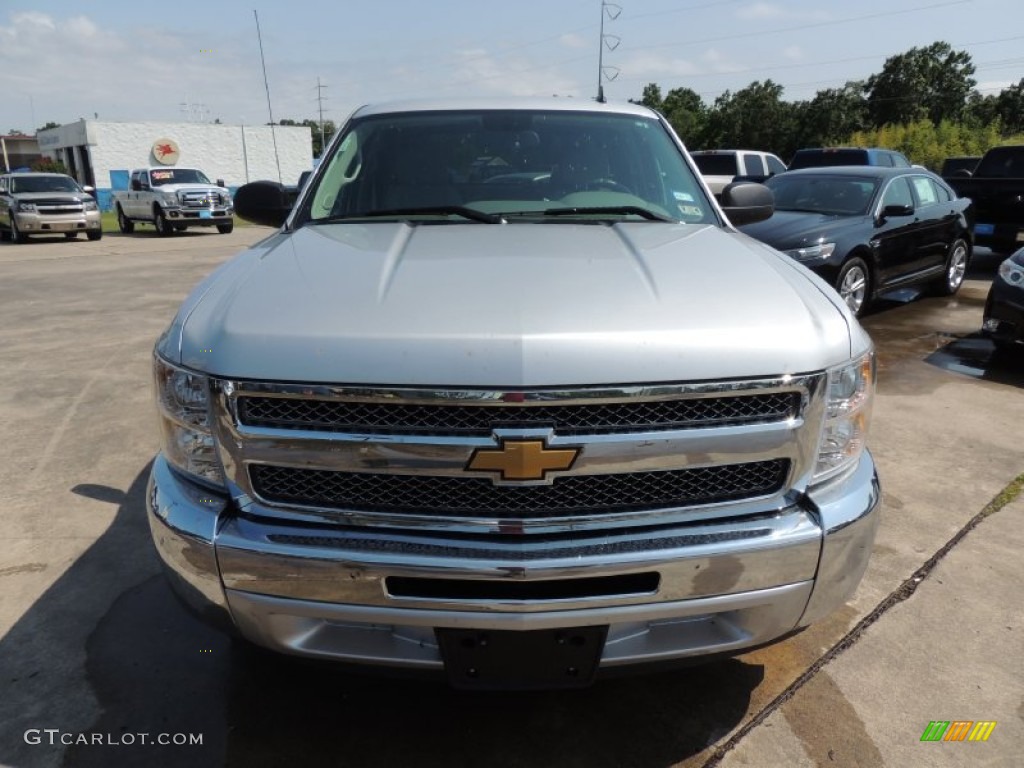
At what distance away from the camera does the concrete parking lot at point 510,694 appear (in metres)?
2.22

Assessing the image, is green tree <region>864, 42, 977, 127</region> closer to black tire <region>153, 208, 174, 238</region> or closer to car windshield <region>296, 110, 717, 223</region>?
black tire <region>153, 208, 174, 238</region>

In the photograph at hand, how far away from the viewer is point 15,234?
19203 mm

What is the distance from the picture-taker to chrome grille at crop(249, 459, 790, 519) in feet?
5.87

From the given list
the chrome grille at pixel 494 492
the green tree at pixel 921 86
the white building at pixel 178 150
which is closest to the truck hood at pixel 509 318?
the chrome grille at pixel 494 492

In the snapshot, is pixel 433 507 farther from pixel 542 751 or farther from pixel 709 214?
pixel 709 214

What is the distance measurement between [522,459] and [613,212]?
5.04ft

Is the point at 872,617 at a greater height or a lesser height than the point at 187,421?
lesser

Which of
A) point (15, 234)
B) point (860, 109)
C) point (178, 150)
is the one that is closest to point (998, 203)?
point (15, 234)

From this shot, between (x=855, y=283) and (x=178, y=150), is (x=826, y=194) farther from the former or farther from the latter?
(x=178, y=150)

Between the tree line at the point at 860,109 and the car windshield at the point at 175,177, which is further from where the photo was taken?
the tree line at the point at 860,109

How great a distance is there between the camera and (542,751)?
221cm

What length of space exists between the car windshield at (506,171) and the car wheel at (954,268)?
25.6ft

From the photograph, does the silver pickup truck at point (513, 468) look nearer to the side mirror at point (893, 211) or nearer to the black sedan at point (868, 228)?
the black sedan at point (868, 228)

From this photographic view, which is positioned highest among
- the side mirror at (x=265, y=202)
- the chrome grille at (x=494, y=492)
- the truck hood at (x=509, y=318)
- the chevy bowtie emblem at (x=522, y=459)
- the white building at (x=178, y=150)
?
the white building at (x=178, y=150)
